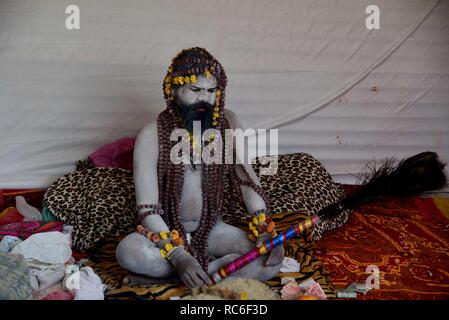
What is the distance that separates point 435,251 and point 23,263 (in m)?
2.49

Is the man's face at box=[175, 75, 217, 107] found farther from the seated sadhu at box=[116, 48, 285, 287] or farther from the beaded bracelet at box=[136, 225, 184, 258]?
the beaded bracelet at box=[136, 225, 184, 258]

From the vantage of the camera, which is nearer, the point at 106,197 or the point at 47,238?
the point at 47,238

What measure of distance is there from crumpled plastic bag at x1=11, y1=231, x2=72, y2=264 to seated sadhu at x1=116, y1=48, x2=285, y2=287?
0.40 m

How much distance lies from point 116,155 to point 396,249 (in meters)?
2.02

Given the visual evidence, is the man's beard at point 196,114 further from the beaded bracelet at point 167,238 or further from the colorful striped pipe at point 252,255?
the colorful striped pipe at point 252,255

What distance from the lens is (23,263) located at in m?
3.06

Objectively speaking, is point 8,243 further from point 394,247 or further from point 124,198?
point 394,247

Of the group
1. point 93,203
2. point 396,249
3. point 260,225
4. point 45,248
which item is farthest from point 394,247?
point 45,248

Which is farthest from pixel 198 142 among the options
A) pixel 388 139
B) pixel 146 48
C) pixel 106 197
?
pixel 388 139

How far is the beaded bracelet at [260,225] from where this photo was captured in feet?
10.9

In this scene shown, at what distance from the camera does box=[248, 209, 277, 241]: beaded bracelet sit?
3.32 meters

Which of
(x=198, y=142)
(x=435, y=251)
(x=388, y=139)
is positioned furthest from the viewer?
(x=388, y=139)

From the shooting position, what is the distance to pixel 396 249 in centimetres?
402
